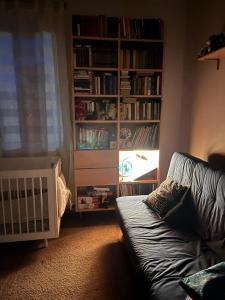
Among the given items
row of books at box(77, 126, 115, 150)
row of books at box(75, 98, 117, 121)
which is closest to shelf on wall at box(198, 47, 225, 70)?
row of books at box(75, 98, 117, 121)

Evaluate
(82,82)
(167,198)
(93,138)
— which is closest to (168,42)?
(82,82)

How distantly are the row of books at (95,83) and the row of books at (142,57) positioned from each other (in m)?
0.20

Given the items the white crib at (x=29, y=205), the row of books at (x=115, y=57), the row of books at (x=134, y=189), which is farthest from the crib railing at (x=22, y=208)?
the row of books at (x=115, y=57)

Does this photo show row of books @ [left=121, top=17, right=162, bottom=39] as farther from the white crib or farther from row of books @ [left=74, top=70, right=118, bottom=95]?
the white crib

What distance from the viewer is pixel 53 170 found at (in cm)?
Result: 211

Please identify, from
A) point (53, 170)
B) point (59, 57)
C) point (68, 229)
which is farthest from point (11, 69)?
point (68, 229)

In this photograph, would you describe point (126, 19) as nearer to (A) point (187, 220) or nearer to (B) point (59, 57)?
(B) point (59, 57)

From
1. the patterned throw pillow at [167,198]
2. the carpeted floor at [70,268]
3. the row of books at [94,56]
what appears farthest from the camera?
the row of books at [94,56]

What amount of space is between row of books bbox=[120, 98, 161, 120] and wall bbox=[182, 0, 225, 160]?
0.37 meters

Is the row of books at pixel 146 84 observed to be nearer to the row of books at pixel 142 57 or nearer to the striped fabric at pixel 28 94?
the row of books at pixel 142 57

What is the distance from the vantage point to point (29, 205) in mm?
2227

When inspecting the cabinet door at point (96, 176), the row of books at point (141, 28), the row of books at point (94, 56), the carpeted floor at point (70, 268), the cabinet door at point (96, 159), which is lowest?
the carpeted floor at point (70, 268)

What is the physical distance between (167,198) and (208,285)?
1000mm

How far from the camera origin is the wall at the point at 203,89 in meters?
2.13
